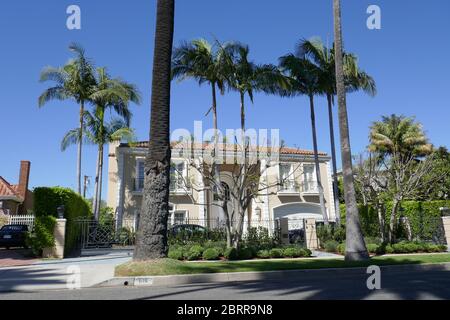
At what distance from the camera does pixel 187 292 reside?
8.05m

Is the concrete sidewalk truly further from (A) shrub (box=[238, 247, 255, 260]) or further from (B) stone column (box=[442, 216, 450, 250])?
(B) stone column (box=[442, 216, 450, 250])

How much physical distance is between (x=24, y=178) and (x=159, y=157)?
29.9m

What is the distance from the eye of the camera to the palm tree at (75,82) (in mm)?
24531

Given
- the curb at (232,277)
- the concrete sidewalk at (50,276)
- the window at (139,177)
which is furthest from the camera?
the window at (139,177)

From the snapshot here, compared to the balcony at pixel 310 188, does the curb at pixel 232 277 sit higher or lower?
lower

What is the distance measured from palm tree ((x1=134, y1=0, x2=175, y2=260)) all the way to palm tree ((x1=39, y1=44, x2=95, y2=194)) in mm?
14731

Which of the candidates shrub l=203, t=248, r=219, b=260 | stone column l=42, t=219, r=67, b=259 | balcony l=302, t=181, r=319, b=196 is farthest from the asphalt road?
balcony l=302, t=181, r=319, b=196

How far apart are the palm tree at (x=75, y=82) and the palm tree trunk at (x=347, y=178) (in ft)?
54.1

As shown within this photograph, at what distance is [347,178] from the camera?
575 inches

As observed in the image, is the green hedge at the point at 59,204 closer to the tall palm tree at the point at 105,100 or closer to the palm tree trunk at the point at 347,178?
the tall palm tree at the point at 105,100

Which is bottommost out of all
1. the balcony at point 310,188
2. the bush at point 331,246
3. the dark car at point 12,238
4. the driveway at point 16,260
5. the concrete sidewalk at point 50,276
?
the concrete sidewalk at point 50,276

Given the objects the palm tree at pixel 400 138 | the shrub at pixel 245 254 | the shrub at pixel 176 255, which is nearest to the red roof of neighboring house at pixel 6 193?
the shrub at pixel 176 255

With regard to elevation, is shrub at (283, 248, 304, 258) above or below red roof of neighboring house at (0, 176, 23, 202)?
below

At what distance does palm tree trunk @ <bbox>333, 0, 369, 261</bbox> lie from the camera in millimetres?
13828
